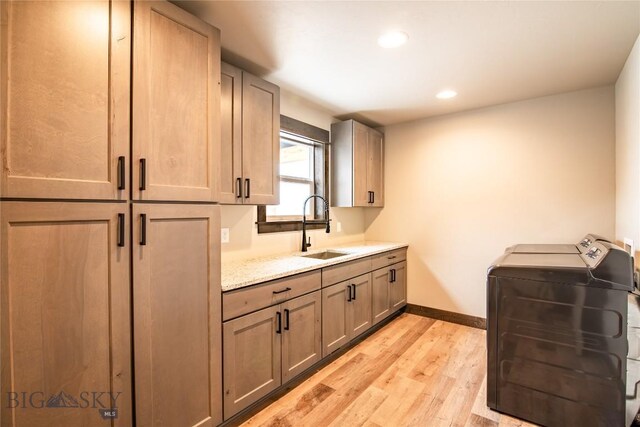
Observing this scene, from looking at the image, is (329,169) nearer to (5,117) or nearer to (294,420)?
(294,420)

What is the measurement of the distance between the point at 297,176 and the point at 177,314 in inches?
79.7

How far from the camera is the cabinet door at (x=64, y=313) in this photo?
3.39ft

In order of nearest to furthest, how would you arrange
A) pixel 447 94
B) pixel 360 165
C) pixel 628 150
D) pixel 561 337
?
pixel 561 337
pixel 628 150
pixel 447 94
pixel 360 165

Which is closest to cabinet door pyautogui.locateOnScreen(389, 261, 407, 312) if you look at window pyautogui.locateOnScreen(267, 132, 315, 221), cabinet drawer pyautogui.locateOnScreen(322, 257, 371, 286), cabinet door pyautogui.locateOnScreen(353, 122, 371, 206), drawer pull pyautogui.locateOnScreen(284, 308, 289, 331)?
cabinet drawer pyautogui.locateOnScreen(322, 257, 371, 286)

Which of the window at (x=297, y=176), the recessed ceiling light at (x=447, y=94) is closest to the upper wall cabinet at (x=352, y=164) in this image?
the window at (x=297, y=176)

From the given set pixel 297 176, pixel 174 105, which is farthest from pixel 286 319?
pixel 297 176

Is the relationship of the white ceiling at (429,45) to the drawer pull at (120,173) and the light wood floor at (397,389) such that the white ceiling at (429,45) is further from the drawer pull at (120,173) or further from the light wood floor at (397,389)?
the light wood floor at (397,389)

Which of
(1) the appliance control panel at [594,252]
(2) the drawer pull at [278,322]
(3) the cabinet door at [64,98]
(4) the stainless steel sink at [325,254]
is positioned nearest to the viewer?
(3) the cabinet door at [64,98]

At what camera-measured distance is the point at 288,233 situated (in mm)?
2979

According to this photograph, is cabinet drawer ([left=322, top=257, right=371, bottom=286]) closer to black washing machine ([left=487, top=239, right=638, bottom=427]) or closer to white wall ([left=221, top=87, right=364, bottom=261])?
white wall ([left=221, top=87, right=364, bottom=261])

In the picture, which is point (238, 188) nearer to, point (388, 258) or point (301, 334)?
point (301, 334)

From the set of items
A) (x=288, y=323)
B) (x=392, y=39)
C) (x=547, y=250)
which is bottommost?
(x=288, y=323)

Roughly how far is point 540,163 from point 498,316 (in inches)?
73.2

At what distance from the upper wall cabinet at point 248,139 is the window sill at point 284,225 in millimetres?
430
